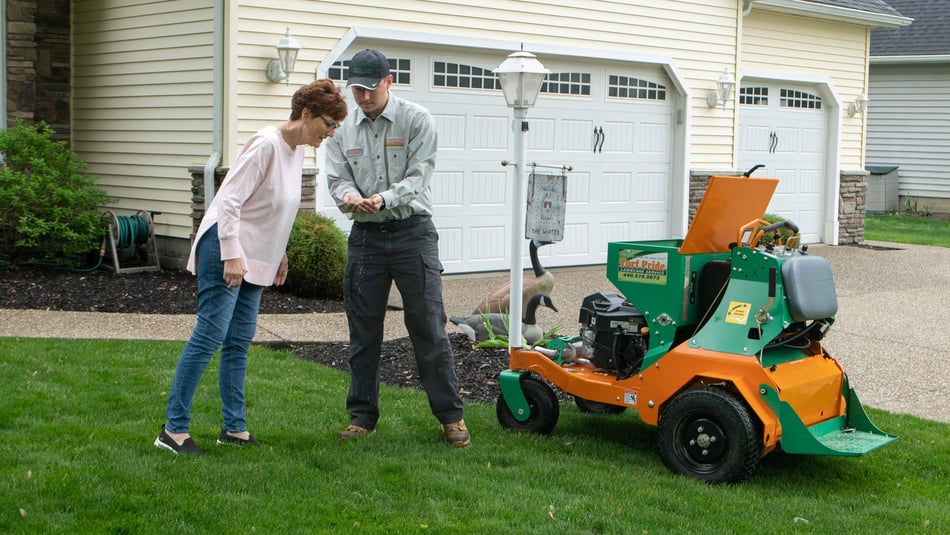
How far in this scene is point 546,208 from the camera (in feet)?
20.8

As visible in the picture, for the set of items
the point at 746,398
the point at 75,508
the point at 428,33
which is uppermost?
the point at 428,33

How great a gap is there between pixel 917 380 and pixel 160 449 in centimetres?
513

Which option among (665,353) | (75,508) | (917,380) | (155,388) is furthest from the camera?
(917,380)

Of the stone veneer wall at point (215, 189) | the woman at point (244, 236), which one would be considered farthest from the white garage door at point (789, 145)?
the woman at point (244, 236)

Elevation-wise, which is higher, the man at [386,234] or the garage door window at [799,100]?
the garage door window at [799,100]

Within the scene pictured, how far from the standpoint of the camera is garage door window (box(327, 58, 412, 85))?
11.5 meters

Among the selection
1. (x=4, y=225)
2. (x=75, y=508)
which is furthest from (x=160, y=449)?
(x=4, y=225)

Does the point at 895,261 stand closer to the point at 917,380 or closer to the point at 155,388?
the point at 917,380

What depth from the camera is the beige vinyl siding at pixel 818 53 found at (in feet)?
52.4

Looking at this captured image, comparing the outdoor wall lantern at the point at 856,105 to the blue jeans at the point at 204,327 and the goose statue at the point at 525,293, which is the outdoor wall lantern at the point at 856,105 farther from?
the blue jeans at the point at 204,327

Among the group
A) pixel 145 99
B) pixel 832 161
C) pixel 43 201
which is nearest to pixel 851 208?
pixel 832 161

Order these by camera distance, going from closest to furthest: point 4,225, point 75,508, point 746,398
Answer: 1. point 75,508
2. point 746,398
3. point 4,225

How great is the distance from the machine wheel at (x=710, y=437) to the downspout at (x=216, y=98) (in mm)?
6623

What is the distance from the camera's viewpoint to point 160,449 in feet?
16.4
